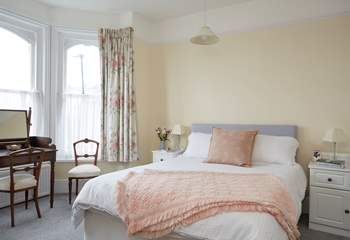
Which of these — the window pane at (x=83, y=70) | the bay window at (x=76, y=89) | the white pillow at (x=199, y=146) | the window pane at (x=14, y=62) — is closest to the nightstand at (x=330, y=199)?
the white pillow at (x=199, y=146)

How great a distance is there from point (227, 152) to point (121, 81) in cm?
203

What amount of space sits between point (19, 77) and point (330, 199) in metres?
4.27

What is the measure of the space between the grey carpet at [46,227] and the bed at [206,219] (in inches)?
20.1

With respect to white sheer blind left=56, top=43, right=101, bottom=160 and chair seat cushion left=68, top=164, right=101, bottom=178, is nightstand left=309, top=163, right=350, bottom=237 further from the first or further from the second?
white sheer blind left=56, top=43, right=101, bottom=160

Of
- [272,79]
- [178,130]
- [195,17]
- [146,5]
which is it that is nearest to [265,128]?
[272,79]

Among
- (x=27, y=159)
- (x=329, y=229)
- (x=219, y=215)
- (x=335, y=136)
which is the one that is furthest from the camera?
(x=27, y=159)

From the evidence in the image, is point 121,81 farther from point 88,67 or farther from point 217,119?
point 217,119

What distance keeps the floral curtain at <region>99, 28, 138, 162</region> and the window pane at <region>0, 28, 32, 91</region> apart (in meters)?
1.08

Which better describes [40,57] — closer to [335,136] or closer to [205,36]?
[205,36]

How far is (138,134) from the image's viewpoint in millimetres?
4102

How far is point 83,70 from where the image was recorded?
4.04m

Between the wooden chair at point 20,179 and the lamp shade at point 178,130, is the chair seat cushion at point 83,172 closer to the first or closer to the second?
the wooden chair at point 20,179

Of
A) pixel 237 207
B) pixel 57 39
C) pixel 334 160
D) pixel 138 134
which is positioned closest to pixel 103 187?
pixel 237 207

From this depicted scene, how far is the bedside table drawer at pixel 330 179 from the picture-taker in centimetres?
258
